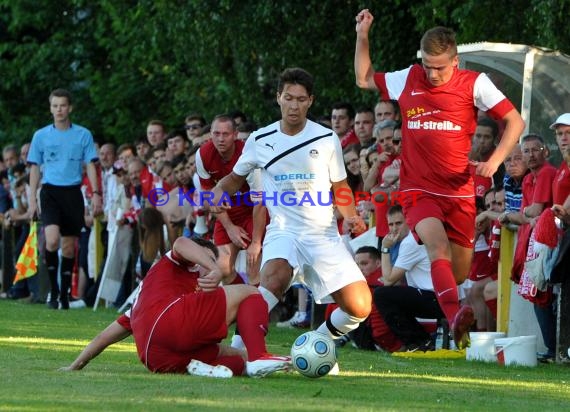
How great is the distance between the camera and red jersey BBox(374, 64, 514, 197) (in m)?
12.5

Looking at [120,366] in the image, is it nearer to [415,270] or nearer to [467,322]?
[467,322]

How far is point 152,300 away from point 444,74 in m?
3.38

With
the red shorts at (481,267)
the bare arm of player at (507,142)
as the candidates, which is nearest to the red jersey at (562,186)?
the bare arm of player at (507,142)

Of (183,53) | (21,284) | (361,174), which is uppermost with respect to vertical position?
(183,53)

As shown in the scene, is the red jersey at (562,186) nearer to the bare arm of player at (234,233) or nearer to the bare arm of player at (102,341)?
the bare arm of player at (234,233)

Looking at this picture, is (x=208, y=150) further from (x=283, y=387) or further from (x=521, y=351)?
(x=283, y=387)

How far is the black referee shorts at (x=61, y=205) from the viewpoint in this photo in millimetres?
20219

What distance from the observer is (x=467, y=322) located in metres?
11.6

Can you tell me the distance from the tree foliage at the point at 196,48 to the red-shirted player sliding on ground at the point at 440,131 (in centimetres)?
507

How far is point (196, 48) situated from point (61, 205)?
505cm

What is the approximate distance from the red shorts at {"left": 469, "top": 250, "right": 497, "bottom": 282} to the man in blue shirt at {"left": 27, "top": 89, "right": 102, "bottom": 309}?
653 centimetres

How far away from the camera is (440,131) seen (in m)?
12.5

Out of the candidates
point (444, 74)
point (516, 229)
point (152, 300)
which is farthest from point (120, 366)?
point (516, 229)

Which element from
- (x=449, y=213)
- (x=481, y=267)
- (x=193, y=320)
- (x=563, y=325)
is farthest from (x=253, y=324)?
(x=481, y=267)
